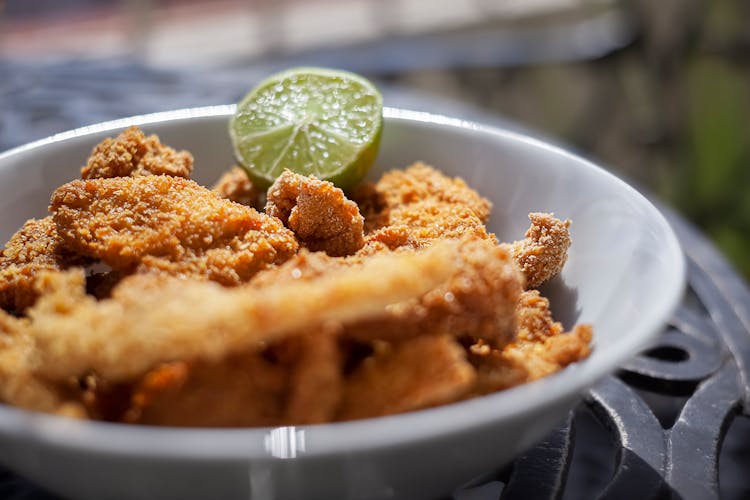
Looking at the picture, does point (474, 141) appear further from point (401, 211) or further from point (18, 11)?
point (18, 11)

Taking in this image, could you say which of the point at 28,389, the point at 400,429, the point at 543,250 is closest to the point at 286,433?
the point at 400,429

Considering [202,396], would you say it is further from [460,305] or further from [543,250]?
[543,250]

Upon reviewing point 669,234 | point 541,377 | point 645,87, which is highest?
point 669,234

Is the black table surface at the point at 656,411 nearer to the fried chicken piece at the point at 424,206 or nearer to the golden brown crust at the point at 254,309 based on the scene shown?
the golden brown crust at the point at 254,309

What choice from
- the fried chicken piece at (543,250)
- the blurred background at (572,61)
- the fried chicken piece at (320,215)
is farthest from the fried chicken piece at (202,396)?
the blurred background at (572,61)

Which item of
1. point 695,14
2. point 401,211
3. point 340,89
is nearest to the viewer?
point 401,211

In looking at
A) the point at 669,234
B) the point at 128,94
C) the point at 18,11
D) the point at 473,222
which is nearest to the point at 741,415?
the point at 669,234
